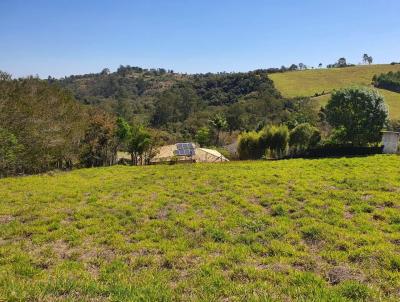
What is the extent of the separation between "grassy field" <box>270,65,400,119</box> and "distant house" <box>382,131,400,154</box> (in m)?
66.3

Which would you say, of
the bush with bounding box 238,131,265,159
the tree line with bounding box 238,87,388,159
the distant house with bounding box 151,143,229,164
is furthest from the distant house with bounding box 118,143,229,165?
the tree line with bounding box 238,87,388,159

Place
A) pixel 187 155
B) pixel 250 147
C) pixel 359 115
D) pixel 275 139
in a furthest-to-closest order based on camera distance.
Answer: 1. pixel 187 155
2. pixel 250 147
3. pixel 275 139
4. pixel 359 115

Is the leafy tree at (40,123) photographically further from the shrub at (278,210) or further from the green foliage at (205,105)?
the green foliage at (205,105)

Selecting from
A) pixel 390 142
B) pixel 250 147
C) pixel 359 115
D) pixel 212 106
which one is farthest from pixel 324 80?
pixel 390 142

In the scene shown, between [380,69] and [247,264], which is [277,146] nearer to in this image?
[247,264]

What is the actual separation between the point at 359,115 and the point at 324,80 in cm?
9471

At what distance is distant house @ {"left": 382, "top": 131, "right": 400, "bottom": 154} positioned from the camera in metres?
31.6

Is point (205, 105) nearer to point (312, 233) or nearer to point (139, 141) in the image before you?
point (139, 141)

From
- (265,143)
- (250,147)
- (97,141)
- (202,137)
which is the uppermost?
(97,141)

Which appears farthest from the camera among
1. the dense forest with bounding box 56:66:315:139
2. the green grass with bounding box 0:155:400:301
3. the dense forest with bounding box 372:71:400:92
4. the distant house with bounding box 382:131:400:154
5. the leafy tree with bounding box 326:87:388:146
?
the dense forest with bounding box 372:71:400:92

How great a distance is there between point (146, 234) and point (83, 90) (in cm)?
17811

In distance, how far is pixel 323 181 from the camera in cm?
1797

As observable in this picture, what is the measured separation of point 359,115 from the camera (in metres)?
34.8

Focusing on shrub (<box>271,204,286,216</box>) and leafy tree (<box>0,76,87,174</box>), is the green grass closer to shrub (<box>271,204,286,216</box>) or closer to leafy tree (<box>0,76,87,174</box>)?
shrub (<box>271,204,286,216</box>)
